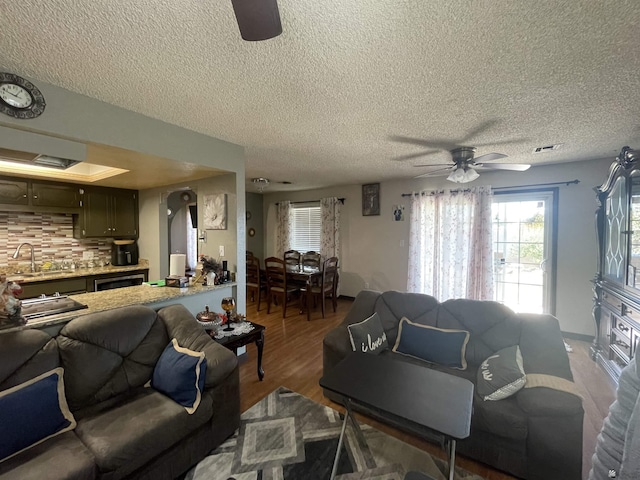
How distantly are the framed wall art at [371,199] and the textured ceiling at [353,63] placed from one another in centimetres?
261

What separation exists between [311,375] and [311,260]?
287cm

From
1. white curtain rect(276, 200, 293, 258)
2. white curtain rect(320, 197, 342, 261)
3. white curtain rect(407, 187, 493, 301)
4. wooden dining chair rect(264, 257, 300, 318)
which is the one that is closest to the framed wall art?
white curtain rect(320, 197, 342, 261)

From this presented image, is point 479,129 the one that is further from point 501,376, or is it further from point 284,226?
point 284,226

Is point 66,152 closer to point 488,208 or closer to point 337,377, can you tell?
point 337,377

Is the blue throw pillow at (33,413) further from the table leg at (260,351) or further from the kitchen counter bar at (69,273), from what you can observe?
the kitchen counter bar at (69,273)

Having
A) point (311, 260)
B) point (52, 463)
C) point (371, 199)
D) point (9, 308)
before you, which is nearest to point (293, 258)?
point (311, 260)

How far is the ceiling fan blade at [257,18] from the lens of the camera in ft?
2.61

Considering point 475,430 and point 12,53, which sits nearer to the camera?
point 12,53

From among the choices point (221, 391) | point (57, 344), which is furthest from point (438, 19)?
point (57, 344)

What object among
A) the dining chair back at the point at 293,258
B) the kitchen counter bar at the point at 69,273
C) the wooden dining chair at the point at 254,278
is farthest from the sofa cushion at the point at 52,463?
the dining chair back at the point at 293,258

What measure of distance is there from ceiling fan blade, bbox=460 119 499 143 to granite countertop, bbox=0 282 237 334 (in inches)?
111

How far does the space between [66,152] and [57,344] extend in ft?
4.12

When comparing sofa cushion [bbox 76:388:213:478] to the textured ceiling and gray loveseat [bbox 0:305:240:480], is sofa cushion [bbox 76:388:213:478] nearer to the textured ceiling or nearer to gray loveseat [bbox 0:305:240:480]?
gray loveseat [bbox 0:305:240:480]

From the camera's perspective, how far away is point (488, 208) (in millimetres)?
4035
